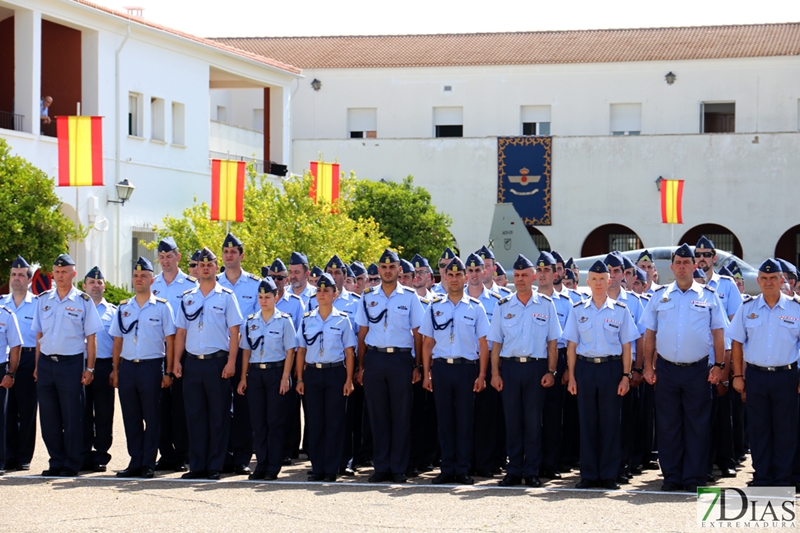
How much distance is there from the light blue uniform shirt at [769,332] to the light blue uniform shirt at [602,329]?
89 centimetres

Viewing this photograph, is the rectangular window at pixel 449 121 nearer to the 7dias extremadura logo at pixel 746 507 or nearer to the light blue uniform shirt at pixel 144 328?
the light blue uniform shirt at pixel 144 328

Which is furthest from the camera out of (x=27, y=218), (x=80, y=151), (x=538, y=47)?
(x=538, y=47)

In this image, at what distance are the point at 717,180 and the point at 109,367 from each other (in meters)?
32.6

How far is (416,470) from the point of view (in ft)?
34.8

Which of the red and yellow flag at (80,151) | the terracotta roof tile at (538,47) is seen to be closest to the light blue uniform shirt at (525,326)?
the red and yellow flag at (80,151)

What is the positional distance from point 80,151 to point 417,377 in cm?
1524

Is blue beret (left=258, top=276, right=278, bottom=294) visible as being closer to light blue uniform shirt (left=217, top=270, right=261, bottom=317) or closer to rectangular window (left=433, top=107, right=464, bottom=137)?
light blue uniform shirt (left=217, top=270, right=261, bottom=317)

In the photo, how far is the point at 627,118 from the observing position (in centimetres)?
4322

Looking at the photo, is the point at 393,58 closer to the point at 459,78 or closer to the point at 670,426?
the point at 459,78

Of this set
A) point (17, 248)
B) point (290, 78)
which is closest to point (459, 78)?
point (290, 78)

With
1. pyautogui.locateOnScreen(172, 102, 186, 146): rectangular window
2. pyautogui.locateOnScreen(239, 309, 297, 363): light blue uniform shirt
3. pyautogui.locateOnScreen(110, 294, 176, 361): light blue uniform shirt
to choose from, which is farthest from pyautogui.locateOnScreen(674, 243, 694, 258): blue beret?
pyautogui.locateOnScreen(172, 102, 186, 146): rectangular window

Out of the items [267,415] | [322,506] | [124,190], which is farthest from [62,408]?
[124,190]

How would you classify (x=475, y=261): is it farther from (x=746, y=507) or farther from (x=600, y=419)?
(x=746, y=507)

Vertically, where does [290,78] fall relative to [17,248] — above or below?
above
